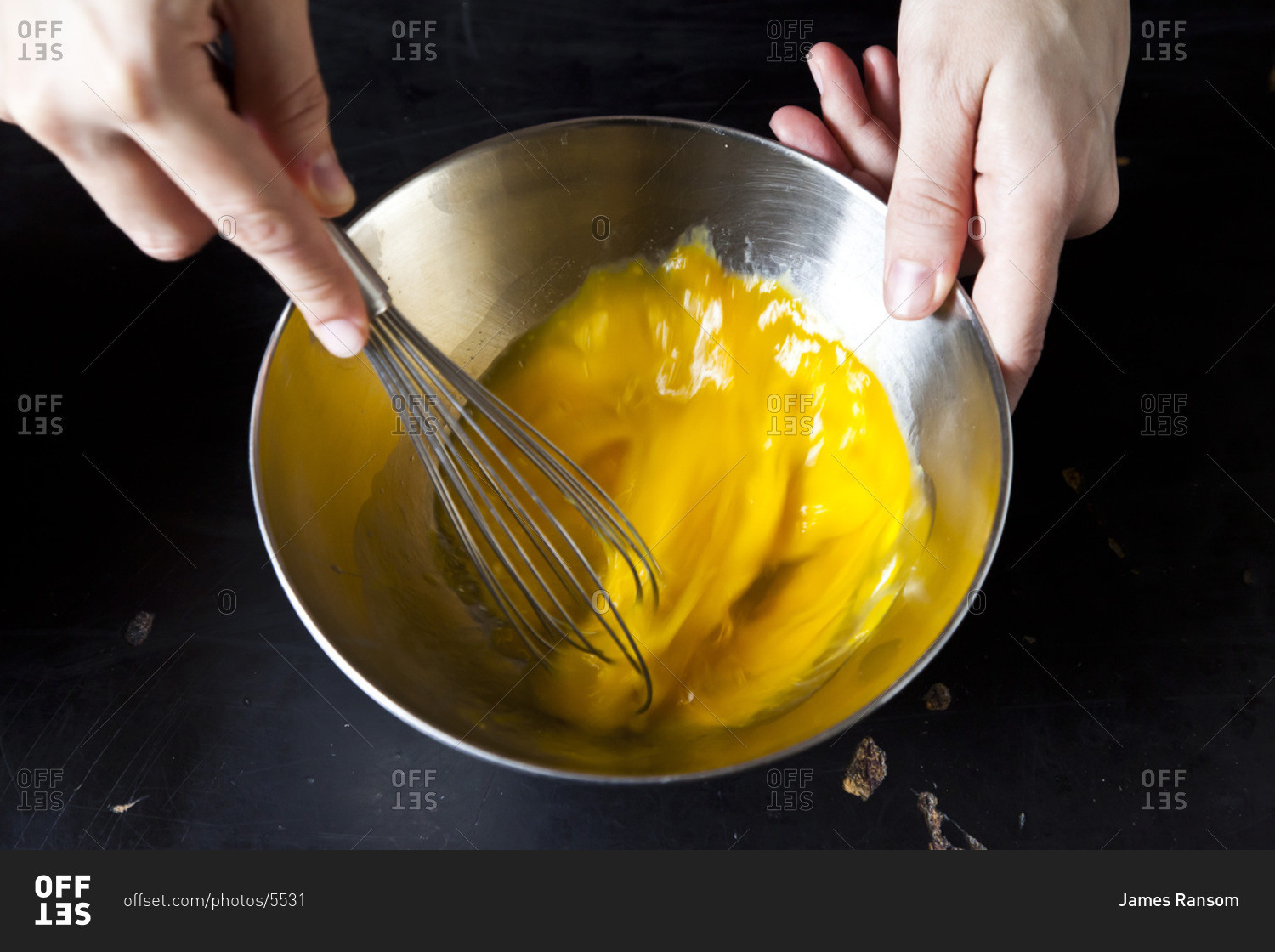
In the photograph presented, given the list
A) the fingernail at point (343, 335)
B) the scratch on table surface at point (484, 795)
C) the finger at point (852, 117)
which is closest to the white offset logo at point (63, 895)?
the scratch on table surface at point (484, 795)

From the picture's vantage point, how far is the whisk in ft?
2.14

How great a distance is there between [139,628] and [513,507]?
14.2 inches

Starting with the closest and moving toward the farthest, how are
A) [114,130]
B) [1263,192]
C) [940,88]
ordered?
[114,130] < [940,88] < [1263,192]

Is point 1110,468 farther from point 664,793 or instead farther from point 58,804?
point 58,804

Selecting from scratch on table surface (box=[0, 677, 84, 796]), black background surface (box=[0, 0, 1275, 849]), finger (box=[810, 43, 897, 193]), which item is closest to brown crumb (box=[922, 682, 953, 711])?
black background surface (box=[0, 0, 1275, 849])

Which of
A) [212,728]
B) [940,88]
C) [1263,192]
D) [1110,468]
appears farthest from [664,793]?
[1263,192]

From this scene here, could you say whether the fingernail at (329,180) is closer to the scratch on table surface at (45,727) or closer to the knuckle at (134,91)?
the knuckle at (134,91)

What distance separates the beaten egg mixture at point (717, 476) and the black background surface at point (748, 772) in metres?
0.10

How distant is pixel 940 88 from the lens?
0.71 m

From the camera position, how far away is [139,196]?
614 millimetres

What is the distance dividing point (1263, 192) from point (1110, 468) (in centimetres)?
33

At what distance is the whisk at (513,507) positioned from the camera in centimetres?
65

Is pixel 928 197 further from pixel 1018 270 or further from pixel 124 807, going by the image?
pixel 124 807

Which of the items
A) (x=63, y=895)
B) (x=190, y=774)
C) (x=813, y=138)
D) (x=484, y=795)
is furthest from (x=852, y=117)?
(x=63, y=895)
